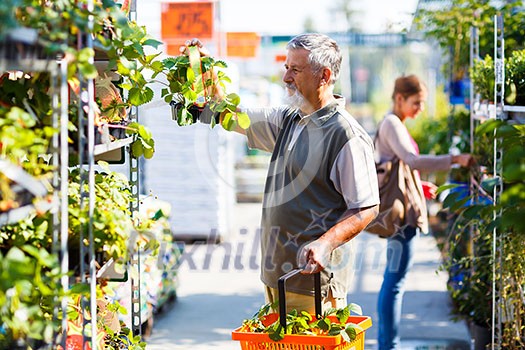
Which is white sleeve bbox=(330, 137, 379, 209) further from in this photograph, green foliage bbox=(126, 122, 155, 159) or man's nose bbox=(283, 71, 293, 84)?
green foliage bbox=(126, 122, 155, 159)

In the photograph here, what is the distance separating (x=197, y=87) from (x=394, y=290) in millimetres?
2155

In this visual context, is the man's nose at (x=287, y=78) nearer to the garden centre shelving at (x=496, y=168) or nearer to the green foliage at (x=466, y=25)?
the garden centre shelving at (x=496, y=168)

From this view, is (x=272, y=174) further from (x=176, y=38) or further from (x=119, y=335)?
(x=176, y=38)

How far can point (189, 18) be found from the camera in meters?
11.0

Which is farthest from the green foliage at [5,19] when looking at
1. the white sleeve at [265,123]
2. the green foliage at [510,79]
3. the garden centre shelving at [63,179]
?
the green foliage at [510,79]

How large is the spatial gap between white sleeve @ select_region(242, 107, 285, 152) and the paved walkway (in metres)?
2.14

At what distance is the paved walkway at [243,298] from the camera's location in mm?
5547

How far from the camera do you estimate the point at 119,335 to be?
3.04 m

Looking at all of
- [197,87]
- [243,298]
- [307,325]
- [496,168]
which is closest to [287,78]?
[197,87]

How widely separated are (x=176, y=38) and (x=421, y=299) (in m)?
5.49

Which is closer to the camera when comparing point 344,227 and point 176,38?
point 344,227

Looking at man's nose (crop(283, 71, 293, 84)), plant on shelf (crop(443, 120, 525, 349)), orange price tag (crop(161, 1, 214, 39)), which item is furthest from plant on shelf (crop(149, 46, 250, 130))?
orange price tag (crop(161, 1, 214, 39))

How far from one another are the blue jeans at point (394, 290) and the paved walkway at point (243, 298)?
61 cm

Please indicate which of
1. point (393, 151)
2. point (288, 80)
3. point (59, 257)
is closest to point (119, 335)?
point (59, 257)
